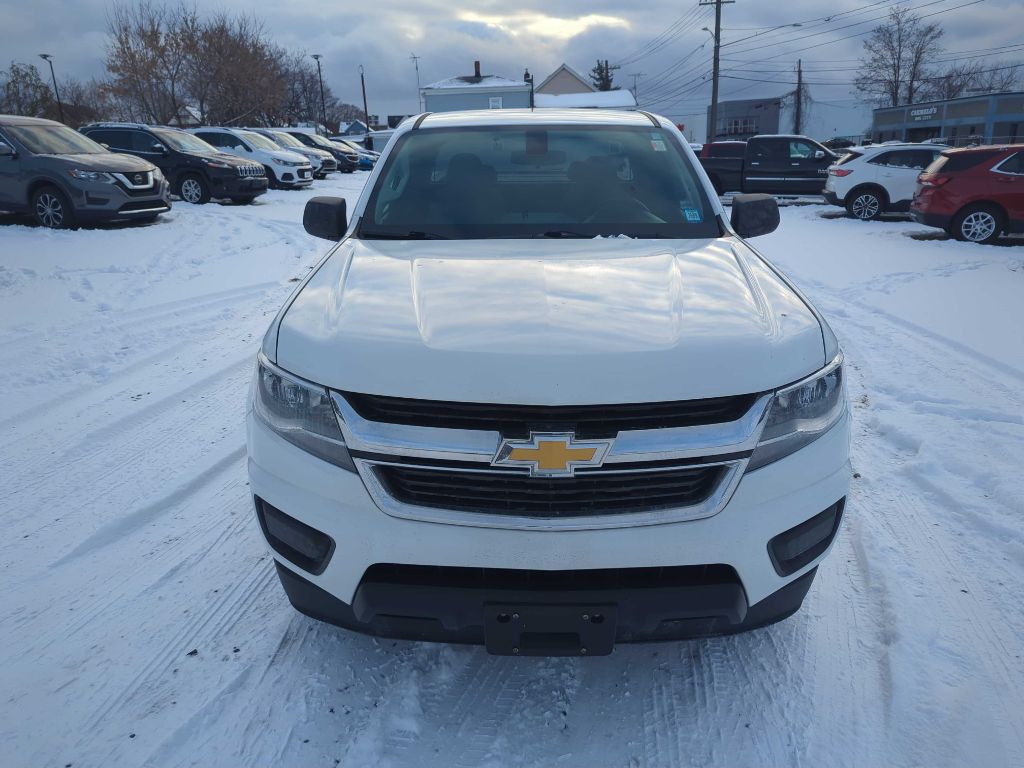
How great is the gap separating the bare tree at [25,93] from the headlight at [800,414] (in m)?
55.5

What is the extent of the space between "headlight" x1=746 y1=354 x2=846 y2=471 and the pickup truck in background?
1758cm

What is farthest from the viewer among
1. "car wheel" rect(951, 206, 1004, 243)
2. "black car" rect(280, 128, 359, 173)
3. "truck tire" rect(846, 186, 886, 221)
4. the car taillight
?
"black car" rect(280, 128, 359, 173)

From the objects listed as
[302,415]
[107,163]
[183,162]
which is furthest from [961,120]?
[302,415]

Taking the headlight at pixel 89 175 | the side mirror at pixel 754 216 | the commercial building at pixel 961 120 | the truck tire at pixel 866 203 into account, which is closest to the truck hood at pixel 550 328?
the side mirror at pixel 754 216

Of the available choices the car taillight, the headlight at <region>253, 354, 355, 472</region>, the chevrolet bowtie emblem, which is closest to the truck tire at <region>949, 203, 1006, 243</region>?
the car taillight

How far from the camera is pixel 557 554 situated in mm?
1849

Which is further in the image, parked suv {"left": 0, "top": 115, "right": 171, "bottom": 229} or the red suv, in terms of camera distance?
the red suv

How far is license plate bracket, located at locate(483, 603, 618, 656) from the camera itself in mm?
1841

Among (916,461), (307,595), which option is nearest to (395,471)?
(307,595)

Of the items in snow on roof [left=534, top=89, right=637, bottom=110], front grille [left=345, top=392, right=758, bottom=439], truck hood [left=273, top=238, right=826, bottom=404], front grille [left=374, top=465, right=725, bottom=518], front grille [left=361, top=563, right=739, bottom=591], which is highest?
snow on roof [left=534, top=89, right=637, bottom=110]

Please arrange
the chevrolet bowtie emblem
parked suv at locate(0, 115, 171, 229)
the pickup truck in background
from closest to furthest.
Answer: the chevrolet bowtie emblem < parked suv at locate(0, 115, 171, 229) < the pickup truck in background

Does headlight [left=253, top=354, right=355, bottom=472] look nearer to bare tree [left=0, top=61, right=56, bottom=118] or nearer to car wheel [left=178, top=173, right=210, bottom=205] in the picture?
car wheel [left=178, top=173, right=210, bottom=205]

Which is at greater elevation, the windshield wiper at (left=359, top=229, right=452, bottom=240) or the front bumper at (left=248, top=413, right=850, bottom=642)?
the windshield wiper at (left=359, top=229, right=452, bottom=240)

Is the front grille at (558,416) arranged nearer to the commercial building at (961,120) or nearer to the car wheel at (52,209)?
the car wheel at (52,209)
